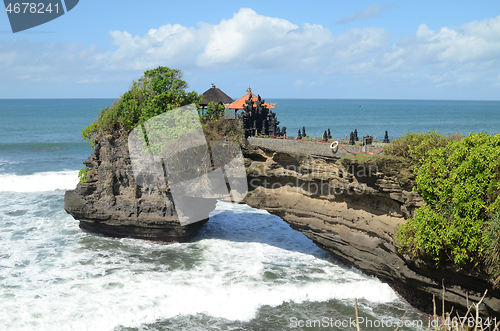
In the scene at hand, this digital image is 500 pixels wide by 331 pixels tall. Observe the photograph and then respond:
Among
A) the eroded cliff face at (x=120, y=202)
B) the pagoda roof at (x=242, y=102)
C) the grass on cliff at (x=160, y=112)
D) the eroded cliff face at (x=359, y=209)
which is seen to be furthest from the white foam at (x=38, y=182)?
the eroded cliff face at (x=359, y=209)

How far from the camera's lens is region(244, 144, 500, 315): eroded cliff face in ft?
40.1

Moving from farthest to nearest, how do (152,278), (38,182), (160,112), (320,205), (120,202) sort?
1. (38,182)
2. (120,202)
3. (160,112)
4. (320,205)
5. (152,278)

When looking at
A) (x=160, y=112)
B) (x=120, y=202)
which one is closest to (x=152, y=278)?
(x=120, y=202)

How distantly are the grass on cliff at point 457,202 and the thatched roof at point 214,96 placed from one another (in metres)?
11.1

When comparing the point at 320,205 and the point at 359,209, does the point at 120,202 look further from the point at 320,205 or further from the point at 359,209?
the point at 359,209

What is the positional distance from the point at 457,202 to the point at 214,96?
13.6 meters

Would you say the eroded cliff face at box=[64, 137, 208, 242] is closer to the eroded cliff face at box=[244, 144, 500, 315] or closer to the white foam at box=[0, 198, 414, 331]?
the white foam at box=[0, 198, 414, 331]

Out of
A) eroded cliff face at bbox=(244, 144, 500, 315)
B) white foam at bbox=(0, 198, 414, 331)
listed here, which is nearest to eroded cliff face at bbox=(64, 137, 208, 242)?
white foam at bbox=(0, 198, 414, 331)

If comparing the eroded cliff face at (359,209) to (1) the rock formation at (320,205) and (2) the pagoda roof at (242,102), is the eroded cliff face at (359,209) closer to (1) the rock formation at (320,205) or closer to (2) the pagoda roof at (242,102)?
(1) the rock formation at (320,205)

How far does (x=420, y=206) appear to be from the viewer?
40.5 ft

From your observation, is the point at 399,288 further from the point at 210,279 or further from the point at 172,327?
the point at 172,327

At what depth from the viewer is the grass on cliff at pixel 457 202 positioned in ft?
34.5

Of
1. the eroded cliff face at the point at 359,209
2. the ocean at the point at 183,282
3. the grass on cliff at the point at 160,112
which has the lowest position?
the ocean at the point at 183,282

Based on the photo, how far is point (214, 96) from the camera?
20.8 m
